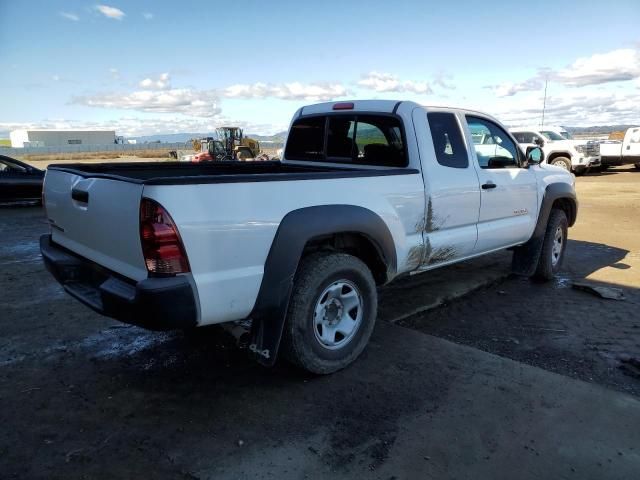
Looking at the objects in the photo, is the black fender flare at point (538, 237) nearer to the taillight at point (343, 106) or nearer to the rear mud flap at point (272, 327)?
the taillight at point (343, 106)

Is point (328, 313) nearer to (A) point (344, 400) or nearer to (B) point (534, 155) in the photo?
(A) point (344, 400)

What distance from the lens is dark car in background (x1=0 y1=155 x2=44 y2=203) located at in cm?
1159

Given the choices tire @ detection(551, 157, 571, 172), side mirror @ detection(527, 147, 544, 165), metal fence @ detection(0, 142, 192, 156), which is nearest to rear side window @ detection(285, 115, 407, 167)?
side mirror @ detection(527, 147, 544, 165)

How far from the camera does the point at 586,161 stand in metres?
19.4

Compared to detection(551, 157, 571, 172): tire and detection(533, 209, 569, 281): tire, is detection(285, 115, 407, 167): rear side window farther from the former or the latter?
detection(551, 157, 571, 172): tire

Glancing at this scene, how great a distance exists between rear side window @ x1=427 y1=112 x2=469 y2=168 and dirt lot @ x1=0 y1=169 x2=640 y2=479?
147cm

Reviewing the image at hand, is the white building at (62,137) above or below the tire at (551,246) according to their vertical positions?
above

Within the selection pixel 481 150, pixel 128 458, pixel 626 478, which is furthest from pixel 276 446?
pixel 481 150

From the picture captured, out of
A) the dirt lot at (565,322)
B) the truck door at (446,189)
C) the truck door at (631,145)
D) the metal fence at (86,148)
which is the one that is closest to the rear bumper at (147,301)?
the truck door at (446,189)

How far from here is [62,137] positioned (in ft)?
418

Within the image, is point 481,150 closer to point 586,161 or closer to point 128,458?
point 128,458

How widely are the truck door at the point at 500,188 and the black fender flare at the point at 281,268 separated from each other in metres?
1.91

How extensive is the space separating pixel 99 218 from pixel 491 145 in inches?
148

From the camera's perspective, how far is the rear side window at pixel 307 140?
4.89m
